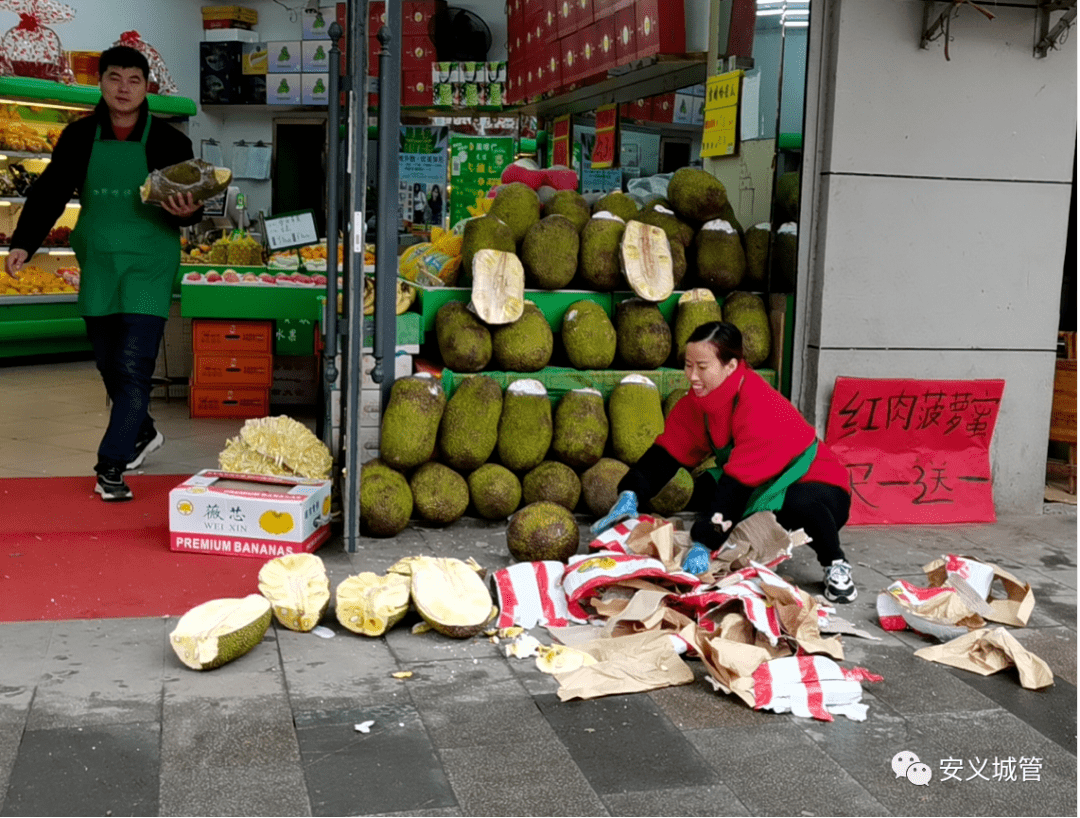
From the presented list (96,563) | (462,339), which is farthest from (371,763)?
(462,339)

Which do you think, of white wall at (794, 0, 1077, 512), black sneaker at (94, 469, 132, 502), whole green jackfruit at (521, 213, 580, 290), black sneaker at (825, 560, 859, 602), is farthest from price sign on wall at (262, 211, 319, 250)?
black sneaker at (825, 560, 859, 602)

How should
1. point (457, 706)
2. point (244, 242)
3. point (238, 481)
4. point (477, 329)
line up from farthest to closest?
point (244, 242) < point (477, 329) < point (238, 481) < point (457, 706)

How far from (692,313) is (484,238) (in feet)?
3.46

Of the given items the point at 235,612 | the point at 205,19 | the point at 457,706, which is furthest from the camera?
the point at 205,19

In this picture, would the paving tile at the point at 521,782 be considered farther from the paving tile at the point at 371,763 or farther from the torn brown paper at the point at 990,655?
the torn brown paper at the point at 990,655

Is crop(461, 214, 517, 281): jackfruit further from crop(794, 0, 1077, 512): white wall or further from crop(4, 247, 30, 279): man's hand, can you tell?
crop(4, 247, 30, 279): man's hand

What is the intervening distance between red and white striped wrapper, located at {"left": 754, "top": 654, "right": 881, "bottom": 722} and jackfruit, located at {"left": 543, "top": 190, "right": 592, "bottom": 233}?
9.53 feet

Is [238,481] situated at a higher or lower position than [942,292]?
lower

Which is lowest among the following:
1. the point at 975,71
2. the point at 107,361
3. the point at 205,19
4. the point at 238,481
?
the point at 238,481

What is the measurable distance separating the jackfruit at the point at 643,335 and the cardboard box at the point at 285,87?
9755 millimetres

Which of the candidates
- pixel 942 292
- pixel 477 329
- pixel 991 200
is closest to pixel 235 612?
pixel 477 329

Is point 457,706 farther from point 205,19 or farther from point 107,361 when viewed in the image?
point 205,19

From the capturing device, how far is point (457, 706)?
3092 mm

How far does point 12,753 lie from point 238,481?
78.9 inches
